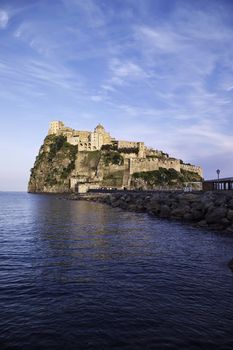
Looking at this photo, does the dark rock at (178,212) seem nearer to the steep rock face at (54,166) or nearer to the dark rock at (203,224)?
the dark rock at (203,224)

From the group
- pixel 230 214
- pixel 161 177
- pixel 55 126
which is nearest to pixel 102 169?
pixel 161 177

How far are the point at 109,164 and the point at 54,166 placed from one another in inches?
1201

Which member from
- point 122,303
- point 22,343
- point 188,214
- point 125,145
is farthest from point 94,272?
point 125,145

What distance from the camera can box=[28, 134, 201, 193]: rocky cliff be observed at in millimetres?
116500

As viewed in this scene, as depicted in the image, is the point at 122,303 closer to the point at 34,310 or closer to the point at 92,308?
the point at 92,308

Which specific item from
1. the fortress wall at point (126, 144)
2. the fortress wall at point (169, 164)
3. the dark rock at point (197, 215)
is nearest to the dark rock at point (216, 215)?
the dark rock at point (197, 215)

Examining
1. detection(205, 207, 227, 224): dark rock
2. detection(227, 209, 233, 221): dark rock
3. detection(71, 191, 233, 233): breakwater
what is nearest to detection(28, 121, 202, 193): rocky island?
detection(71, 191, 233, 233): breakwater

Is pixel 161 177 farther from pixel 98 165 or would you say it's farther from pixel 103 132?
pixel 103 132

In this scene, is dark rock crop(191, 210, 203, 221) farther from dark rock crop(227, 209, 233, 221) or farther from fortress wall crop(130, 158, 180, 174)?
fortress wall crop(130, 158, 180, 174)

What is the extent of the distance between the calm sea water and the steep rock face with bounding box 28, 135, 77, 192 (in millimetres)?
114870

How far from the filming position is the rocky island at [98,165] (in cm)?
11694

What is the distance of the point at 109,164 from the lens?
121250 millimetres

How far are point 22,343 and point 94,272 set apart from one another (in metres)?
5.93

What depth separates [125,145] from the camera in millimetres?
133125
